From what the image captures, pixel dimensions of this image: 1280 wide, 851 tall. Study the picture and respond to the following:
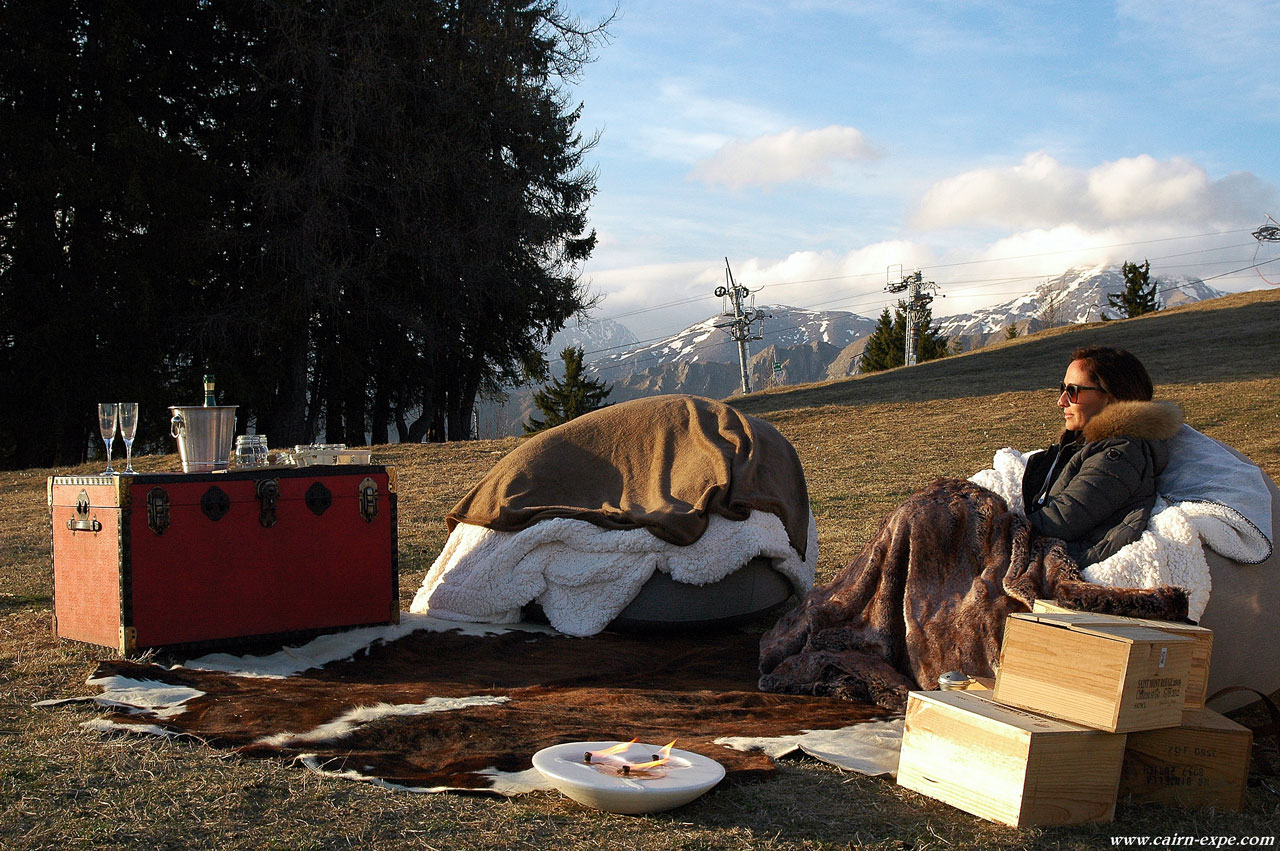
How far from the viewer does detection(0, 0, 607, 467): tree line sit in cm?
1546

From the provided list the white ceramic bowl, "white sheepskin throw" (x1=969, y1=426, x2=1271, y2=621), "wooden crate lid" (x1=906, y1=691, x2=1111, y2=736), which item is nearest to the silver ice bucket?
the white ceramic bowl

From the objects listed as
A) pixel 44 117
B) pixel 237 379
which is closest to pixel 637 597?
pixel 237 379

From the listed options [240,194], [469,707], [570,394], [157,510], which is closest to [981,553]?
[469,707]

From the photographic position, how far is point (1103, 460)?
362cm

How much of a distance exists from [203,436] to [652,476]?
7.17 ft

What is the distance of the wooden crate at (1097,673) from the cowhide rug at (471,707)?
0.64 m

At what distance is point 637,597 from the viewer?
16.1 ft

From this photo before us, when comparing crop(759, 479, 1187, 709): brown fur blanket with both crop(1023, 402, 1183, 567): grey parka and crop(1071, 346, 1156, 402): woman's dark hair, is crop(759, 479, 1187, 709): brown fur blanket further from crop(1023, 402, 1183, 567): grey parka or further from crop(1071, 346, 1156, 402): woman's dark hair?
crop(1071, 346, 1156, 402): woman's dark hair

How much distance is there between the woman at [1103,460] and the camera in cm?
358

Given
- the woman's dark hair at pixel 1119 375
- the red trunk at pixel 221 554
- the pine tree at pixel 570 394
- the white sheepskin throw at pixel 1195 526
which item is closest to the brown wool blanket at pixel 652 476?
the red trunk at pixel 221 554

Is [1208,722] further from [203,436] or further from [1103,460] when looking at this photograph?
[203,436]

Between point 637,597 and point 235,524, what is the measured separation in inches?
73.8

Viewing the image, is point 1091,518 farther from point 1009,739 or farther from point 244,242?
point 244,242

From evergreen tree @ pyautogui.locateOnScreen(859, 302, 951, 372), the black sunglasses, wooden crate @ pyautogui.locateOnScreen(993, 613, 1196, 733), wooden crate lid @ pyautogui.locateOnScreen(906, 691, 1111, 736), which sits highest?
evergreen tree @ pyautogui.locateOnScreen(859, 302, 951, 372)
